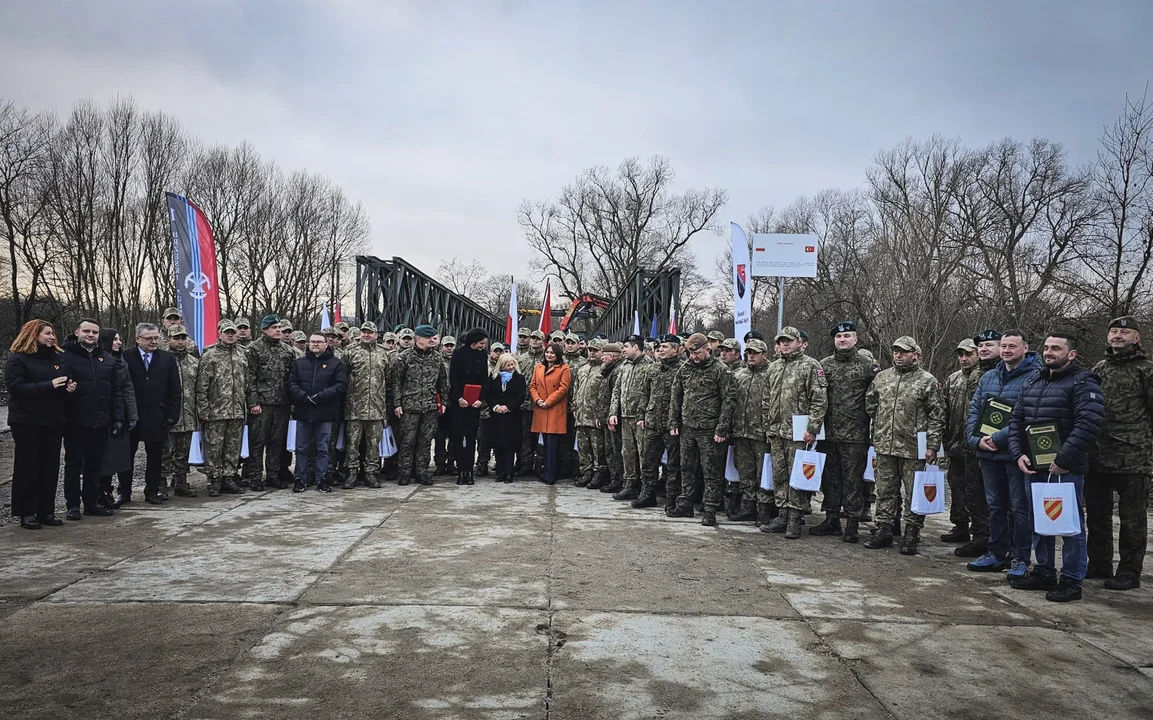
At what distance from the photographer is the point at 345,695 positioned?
3.11 meters

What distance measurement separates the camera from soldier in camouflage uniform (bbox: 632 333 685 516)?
781 cm

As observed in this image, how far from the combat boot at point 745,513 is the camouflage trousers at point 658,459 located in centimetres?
69

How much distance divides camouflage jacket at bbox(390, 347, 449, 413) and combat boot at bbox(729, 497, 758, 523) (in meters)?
3.95

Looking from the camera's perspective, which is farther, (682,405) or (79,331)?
(682,405)

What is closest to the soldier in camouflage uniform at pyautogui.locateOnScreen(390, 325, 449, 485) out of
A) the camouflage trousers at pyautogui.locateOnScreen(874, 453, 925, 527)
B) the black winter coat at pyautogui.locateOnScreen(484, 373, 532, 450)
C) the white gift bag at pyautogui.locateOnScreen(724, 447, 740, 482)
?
the black winter coat at pyautogui.locateOnScreen(484, 373, 532, 450)

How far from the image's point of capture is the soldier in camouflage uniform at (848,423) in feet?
21.7

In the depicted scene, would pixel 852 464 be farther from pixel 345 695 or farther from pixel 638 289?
pixel 638 289

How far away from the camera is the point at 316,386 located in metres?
8.38

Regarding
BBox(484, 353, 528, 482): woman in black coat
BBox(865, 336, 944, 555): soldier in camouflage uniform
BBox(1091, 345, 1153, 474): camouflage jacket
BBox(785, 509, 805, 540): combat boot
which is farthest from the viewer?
BBox(484, 353, 528, 482): woman in black coat

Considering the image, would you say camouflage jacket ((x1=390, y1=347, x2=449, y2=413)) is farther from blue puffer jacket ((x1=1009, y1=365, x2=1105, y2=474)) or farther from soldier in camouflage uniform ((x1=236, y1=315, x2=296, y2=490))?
blue puffer jacket ((x1=1009, y1=365, x2=1105, y2=474))

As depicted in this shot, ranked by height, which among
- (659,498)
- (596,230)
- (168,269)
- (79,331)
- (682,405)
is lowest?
(659,498)

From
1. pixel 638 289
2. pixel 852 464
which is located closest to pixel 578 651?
pixel 852 464

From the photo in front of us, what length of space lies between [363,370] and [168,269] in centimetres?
2479

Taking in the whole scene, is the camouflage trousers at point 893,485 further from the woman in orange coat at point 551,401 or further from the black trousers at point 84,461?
the black trousers at point 84,461
